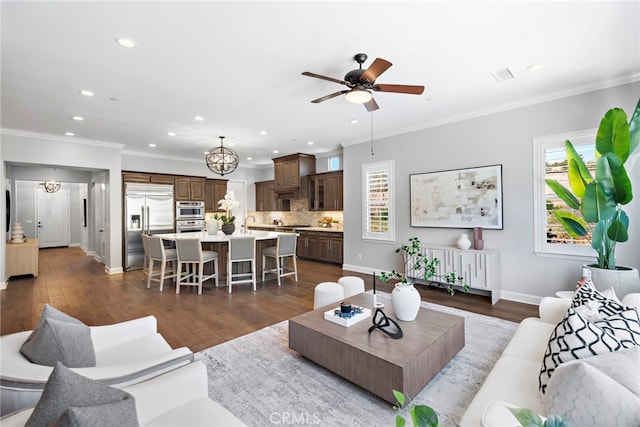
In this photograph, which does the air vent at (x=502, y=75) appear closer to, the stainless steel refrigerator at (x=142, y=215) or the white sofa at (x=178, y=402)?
the white sofa at (x=178, y=402)

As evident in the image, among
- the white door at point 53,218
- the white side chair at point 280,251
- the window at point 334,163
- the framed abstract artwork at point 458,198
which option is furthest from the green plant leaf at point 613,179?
the white door at point 53,218

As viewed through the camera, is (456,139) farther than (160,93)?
Yes

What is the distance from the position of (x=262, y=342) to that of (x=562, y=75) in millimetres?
4480

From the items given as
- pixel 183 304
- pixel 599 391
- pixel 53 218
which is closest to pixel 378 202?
pixel 183 304

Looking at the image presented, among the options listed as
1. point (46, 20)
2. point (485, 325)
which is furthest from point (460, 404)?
point (46, 20)

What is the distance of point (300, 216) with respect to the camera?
29.6ft

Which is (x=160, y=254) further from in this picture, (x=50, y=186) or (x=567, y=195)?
(x=50, y=186)

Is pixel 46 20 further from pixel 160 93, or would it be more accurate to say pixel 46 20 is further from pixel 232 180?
pixel 232 180

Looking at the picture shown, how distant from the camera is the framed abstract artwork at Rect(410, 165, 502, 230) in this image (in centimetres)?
441

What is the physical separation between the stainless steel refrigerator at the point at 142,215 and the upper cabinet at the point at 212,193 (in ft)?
3.52

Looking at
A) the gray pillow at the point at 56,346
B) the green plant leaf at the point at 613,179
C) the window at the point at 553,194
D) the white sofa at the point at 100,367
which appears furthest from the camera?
the window at the point at 553,194

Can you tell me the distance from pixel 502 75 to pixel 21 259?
888 centimetres

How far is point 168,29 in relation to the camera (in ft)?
8.06

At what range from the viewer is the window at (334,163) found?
25.1 feet
